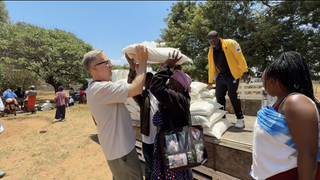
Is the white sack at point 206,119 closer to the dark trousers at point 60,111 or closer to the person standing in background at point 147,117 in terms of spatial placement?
the person standing in background at point 147,117

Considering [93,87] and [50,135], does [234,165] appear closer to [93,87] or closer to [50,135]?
[93,87]

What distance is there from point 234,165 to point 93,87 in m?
1.78

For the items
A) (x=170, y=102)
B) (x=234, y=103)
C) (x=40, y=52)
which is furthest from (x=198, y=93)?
(x=40, y=52)

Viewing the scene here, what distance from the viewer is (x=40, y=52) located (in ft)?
40.0

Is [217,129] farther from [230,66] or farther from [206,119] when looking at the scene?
[230,66]

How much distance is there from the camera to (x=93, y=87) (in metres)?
1.36

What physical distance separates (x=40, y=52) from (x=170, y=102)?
1469 cm

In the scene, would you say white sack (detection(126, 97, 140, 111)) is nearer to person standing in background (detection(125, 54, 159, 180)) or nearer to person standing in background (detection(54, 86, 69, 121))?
person standing in background (detection(125, 54, 159, 180))

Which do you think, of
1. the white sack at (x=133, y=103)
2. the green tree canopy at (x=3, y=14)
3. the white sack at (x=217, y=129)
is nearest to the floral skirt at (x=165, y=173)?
the white sack at (x=217, y=129)

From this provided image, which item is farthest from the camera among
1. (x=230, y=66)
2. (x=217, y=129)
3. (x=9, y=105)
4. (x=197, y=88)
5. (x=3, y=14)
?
(x=3, y=14)

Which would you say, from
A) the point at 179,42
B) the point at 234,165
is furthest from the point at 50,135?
the point at 179,42

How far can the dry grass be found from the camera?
326cm

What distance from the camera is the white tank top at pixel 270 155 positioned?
91 cm

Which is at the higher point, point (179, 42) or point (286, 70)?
point (179, 42)
